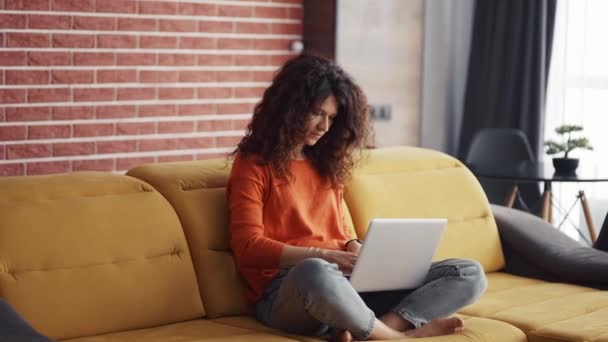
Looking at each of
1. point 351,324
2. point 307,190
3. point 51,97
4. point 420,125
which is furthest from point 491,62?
point 351,324

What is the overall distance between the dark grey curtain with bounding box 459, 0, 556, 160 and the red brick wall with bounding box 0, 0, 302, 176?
1.17 meters

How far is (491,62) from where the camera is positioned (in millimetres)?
5867

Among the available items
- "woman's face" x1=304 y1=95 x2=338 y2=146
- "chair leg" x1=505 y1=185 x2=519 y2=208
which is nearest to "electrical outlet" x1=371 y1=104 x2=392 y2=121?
"chair leg" x1=505 y1=185 x2=519 y2=208

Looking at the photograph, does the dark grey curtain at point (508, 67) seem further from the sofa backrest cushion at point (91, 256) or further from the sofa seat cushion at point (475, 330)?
the sofa backrest cushion at point (91, 256)

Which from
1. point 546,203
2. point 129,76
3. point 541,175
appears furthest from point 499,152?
point 129,76

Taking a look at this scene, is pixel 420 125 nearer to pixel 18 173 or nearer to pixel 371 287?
pixel 18 173

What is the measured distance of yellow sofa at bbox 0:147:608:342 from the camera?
2789 millimetres

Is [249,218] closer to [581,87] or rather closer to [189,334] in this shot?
[189,334]

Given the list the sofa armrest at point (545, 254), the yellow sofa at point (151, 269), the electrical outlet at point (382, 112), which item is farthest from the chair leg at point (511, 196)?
the yellow sofa at point (151, 269)

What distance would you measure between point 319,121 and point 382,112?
2.41 meters

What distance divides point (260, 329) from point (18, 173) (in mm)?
1706

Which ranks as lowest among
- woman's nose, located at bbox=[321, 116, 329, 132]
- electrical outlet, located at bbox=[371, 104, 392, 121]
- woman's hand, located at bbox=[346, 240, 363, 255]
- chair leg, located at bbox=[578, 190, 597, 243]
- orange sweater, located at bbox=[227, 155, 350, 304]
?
chair leg, located at bbox=[578, 190, 597, 243]

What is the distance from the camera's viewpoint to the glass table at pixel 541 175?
177 inches

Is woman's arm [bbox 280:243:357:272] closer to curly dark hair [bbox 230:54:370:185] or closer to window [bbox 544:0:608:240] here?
curly dark hair [bbox 230:54:370:185]
